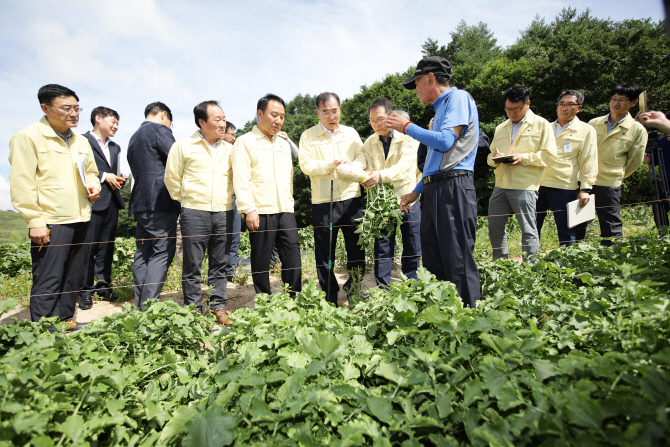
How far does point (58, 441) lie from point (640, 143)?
20.0ft

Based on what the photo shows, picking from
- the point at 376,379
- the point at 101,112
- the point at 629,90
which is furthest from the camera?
the point at 101,112

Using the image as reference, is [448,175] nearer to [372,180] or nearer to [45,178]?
[372,180]

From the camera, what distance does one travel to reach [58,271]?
3234mm

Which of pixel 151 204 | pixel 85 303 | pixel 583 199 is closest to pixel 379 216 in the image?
pixel 583 199

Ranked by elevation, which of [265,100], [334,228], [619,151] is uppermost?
[265,100]

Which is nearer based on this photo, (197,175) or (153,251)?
(197,175)

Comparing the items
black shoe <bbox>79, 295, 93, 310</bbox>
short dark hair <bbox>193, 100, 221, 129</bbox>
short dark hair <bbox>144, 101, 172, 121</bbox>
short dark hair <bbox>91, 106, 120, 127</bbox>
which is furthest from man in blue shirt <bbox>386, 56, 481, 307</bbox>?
black shoe <bbox>79, 295, 93, 310</bbox>

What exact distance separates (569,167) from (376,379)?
411 centimetres

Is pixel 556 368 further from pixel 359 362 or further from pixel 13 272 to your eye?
pixel 13 272

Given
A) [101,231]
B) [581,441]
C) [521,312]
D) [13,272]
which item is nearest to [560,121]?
[521,312]

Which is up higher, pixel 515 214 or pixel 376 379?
pixel 515 214

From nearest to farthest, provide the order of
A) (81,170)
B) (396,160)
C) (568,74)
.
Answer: (81,170) → (396,160) → (568,74)

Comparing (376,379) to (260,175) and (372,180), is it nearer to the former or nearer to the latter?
(372,180)

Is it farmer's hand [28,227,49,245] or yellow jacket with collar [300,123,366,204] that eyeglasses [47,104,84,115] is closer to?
farmer's hand [28,227,49,245]
